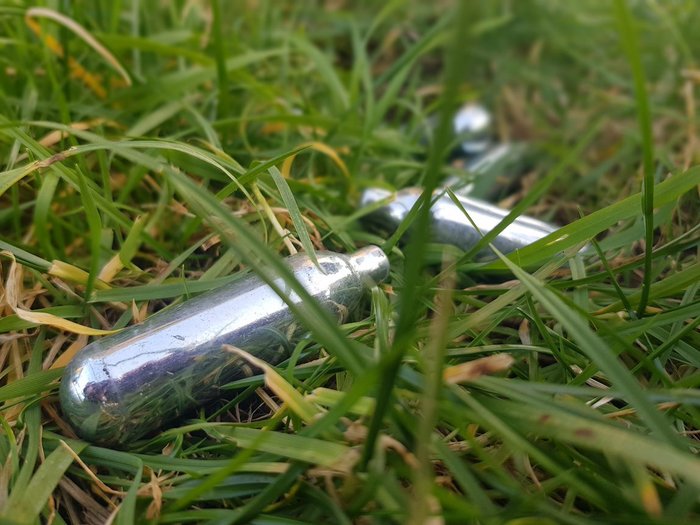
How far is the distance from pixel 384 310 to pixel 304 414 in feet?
0.92

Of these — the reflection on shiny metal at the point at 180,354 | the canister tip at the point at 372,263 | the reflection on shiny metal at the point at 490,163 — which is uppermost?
the reflection on shiny metal at the point at 180,354

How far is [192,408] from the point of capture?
43.1 inches

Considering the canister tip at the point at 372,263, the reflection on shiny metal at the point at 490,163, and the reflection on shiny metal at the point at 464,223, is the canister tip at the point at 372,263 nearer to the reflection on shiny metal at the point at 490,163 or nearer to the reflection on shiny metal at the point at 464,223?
the reflection on shiny metal at the point at 464,223

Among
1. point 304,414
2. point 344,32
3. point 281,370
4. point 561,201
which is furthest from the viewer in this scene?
point 344,32

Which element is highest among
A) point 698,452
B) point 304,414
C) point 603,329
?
point 304,414

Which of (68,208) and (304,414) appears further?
(68,208)

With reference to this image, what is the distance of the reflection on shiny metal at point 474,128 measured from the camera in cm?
222

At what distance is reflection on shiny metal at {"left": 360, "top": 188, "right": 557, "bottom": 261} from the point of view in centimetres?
142

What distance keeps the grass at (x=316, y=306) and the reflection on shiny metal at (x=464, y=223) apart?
0.23 feet

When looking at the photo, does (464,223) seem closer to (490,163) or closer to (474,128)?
(490,163)

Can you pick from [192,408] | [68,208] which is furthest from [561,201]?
[68,208]

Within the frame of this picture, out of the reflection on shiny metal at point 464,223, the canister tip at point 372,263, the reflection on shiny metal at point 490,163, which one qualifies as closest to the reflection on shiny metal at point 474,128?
the reflection on shiny metal at point 490,163

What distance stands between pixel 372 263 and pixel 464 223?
32 centimetres

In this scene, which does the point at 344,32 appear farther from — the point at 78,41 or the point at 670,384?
the point at 670,384
